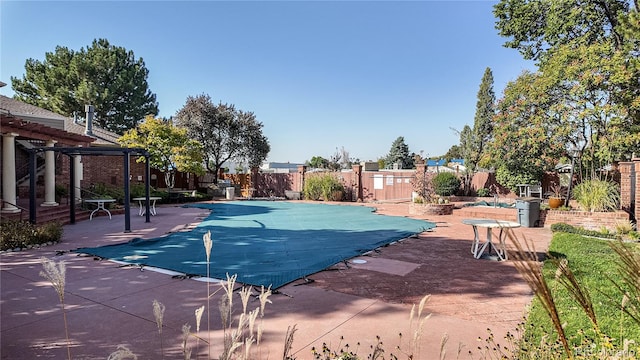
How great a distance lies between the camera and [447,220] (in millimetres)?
11797

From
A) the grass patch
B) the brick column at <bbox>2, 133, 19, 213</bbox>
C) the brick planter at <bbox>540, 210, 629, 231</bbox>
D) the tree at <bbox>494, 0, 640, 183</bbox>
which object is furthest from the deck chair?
the brick column at <bbox>2, 133, 19, 213</bbox>

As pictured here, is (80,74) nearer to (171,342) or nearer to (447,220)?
(447,220)

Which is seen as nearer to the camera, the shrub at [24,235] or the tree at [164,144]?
the shrub at [24,235]

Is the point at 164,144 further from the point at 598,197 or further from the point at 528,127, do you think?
the point at 598,197

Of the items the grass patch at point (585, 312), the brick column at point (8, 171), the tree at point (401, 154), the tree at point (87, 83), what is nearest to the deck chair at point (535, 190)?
the grass patch at point (585, 312)

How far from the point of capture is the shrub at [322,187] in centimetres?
2023

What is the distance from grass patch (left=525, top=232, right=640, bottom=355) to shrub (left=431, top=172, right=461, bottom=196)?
40.3ft

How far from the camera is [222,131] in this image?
84.2ft

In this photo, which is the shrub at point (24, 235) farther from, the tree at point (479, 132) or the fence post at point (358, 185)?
the tree at point (479, 132)

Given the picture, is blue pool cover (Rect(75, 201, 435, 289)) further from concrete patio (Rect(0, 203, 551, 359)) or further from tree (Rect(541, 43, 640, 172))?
tree (Rect(541, 43, 640, 172))

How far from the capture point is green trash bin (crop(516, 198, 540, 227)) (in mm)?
9930

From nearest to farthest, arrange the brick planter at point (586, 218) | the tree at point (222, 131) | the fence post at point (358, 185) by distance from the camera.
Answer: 1. the brick planter at point (586, 218)
2. the fence post at point (358, 185)
3. the tree at point (222, 131)

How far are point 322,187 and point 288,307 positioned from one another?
658 inches

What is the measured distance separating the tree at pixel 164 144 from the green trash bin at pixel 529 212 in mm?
15812
